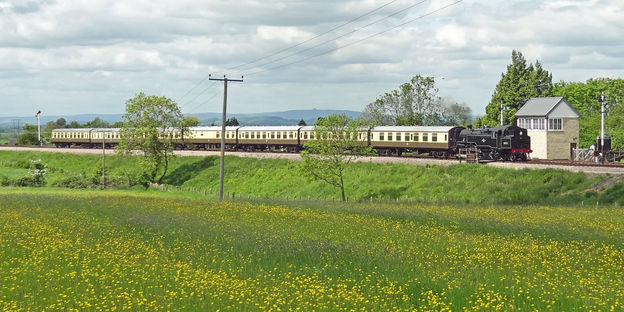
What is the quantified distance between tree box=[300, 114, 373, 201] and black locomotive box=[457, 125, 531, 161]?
11.0 metres

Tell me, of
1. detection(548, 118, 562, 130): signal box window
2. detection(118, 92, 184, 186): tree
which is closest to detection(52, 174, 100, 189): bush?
detection(118, 92, 184, 186): tree

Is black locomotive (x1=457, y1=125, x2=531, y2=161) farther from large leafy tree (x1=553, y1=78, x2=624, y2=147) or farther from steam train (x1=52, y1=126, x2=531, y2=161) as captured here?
large leafy tree (x1=553, y1=78, x2=624, y2=147)

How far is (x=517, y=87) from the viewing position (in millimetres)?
112875

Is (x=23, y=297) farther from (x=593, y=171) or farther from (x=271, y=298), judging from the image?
(x=593, y=171)

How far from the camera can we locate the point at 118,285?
1617 centimetres

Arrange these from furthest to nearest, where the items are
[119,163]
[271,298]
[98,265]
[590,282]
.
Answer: [119,163], [98,265], [590,282], [271,298]

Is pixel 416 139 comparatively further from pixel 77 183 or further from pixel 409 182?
pixel 77 183

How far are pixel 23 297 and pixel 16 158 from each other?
372ft

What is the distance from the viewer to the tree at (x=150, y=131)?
275ft

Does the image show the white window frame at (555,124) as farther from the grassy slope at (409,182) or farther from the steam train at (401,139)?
the grassy slope at (409,182)

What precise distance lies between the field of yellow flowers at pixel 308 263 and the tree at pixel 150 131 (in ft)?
170

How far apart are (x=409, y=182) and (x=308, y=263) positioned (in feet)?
132

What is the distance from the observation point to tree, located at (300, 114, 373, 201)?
5606 cm

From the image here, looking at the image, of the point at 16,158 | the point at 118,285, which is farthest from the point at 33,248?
the point at 16,158
